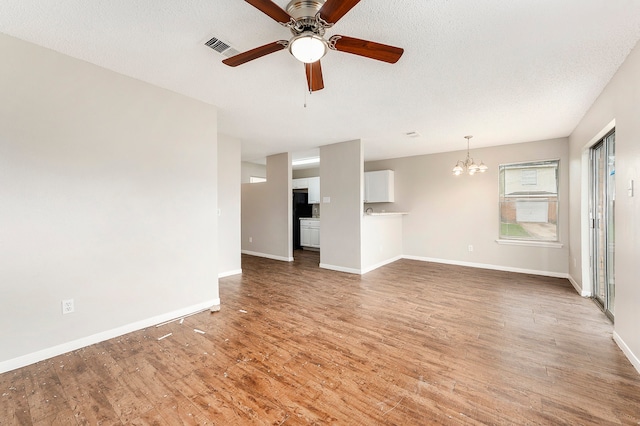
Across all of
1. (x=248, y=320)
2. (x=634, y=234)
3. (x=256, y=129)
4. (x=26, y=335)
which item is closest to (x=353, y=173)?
(x=256, y=129)

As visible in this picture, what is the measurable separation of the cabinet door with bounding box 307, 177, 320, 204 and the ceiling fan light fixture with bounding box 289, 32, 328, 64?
20.4ft

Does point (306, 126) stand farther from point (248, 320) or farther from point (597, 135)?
point (597, 135)

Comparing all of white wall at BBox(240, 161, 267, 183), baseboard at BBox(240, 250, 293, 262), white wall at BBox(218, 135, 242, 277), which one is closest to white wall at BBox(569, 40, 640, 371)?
white wall at BBox(218, 135, 242, 277)

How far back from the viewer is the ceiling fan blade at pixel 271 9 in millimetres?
1377

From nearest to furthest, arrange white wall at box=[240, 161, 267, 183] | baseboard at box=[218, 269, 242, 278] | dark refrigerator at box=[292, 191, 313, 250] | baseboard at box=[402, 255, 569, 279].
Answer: baseboard at box=[218, 269, 242, 278] < baseboard at box=[402, 255, 569, 279] < white wall at box=[240, 161, 267, 183] < dark refrigerator at box=[292, 191, 313, 250]

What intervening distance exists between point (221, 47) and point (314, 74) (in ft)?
2.52

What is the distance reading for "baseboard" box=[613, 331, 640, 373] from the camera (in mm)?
2014

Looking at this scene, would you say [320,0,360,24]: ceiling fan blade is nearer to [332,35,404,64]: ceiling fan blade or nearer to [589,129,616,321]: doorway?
[332,35,404,64]: ceiling fan blade

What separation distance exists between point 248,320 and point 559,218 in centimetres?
547

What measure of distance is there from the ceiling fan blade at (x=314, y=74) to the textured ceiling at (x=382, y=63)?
294mm

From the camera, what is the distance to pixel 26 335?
207 centimetres

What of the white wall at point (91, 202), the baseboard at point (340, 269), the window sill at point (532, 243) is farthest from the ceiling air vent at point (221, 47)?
the window sill at point (532, 243)

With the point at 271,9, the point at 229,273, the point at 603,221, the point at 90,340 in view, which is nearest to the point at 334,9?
the point at 271,9

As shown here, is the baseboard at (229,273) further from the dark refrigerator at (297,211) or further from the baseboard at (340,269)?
A: the dark refrigerator at (297,211)
